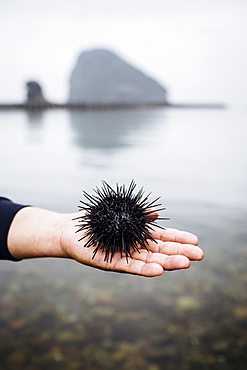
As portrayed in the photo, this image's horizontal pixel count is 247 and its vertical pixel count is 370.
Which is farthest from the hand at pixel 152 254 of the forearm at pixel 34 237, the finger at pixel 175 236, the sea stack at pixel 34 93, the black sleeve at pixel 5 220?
the sea stack at pixel 34 93

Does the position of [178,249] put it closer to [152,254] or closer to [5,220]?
[152,254]

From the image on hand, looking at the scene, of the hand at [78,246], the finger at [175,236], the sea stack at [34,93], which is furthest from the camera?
the sea stack at [34,93]

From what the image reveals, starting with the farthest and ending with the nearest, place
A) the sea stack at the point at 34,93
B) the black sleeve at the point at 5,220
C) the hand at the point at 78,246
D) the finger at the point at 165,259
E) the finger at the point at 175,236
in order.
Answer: the sea stack at the point at 34,93 < the black sleeve at the point at 5,220 < the finger at the point at 175,236 < the hand at the point at 78,246 < the finger at the point at 165,259

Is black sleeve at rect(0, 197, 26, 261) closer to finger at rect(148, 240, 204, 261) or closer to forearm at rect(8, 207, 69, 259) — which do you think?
forearm at rect(8, 207, 69, 259)

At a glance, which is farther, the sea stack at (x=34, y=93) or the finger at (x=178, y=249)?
the sea stack at (x=34, y=93)

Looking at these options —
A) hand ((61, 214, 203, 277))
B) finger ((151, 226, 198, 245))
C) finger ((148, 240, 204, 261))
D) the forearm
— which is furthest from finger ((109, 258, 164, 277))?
the forearm

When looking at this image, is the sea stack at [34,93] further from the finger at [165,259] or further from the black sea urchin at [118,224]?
the finger at [165,259]

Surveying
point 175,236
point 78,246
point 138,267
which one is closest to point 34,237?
point 78,246
